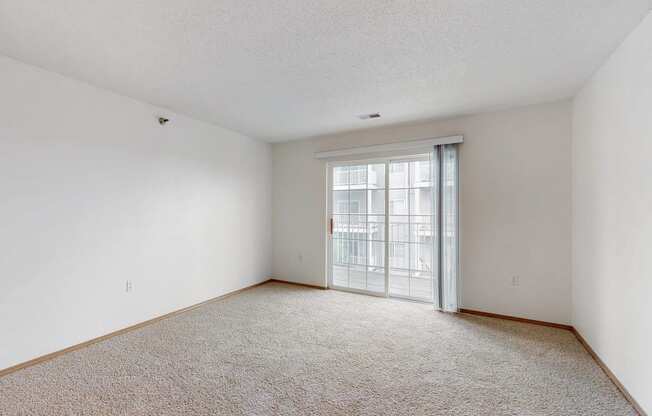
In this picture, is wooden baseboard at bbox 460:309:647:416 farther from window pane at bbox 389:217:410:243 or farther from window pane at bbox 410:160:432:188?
window pane at bbox 410:160:432:188

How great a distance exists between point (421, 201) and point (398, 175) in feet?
1.67

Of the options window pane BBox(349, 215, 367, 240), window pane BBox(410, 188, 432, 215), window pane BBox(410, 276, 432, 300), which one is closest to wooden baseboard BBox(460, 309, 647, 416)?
window pane BBox(410, 276, 432, 300)

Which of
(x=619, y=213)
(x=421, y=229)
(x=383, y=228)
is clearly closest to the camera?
(x=619, y=213)

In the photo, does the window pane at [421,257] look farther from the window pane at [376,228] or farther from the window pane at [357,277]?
the window pane at [357,277]

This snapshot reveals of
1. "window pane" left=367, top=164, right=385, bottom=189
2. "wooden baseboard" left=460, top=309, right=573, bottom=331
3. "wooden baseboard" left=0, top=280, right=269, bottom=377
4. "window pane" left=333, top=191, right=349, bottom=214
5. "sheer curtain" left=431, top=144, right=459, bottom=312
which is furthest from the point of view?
"window pane" left=333, top=191, right=349, bottom=214

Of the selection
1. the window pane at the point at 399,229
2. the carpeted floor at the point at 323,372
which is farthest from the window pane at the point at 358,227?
the carpeted floor at the point at 323,372

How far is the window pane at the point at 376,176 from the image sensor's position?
4391 millimetres

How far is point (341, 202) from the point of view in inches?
188

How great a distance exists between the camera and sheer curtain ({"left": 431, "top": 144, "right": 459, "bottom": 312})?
3688 mm

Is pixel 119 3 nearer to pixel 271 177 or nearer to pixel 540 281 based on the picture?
pixel 271 177

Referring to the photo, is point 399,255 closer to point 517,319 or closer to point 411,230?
point 411,230

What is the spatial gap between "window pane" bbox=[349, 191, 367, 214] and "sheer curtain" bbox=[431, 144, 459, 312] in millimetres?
1146

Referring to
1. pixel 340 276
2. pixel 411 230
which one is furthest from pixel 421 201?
pixel 340 276

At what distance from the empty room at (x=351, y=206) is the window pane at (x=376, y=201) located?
3cm
